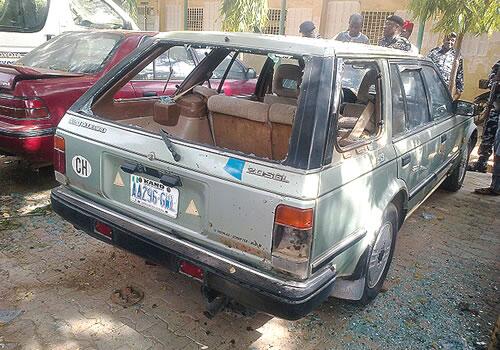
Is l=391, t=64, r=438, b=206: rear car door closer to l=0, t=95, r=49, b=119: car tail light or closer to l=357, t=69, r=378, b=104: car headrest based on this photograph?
l=357, t=69, r=378, b=104: car headrest

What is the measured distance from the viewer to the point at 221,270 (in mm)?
2068

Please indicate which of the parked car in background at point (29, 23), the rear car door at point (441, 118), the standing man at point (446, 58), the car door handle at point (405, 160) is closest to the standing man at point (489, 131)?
the standing man at point (446, 58)

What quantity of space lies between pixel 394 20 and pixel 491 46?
532 centimetres

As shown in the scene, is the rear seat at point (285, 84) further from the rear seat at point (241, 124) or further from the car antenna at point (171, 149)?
the car antenna at point (171, 149)

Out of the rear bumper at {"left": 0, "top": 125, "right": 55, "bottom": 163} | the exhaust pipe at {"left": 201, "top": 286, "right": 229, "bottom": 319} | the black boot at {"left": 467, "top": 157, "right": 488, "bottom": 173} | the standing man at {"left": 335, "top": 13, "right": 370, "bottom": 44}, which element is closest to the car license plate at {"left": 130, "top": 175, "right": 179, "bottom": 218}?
the exhaust pipe at {"left": 201, "top": 286, "right": 229, "bottom": 319}

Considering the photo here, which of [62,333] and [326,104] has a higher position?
[326,104]

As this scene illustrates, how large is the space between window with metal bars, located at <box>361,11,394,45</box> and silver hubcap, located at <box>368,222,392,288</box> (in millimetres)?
9560

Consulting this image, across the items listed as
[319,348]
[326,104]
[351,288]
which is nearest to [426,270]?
[351,288]

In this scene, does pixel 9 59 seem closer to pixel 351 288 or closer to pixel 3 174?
pixel 3 174

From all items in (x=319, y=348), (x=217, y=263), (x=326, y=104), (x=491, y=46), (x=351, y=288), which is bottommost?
(x=319, y=348)

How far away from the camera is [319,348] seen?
2492 mm

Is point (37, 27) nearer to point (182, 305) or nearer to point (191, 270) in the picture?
point (182, 305)

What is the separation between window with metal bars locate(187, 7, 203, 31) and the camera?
603 inches

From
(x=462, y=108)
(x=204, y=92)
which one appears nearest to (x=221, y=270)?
(x=204, y=92)
